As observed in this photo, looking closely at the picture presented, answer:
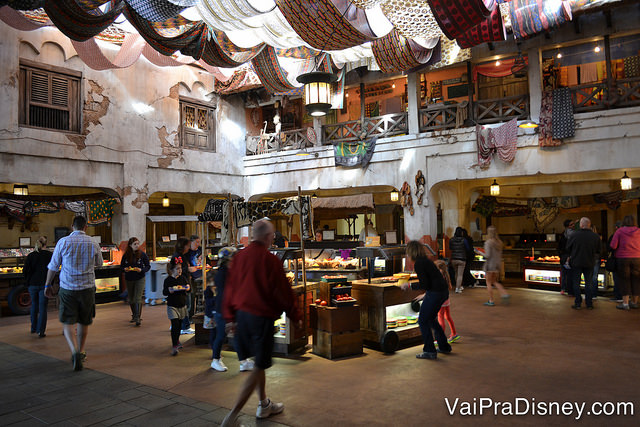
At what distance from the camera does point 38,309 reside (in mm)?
8383

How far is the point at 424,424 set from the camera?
3.86m

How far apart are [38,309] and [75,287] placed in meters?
3.54

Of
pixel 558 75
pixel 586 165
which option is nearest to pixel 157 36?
pixel 586 165

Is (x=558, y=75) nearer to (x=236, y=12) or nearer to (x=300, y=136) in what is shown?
(x=300, y=136)

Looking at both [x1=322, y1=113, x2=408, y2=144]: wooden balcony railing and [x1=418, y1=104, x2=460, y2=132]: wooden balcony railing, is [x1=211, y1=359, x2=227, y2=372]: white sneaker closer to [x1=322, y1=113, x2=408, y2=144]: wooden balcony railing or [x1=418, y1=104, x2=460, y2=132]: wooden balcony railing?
[x1=418, y1=104, x2=460, y2=132]: wooden balcony railing

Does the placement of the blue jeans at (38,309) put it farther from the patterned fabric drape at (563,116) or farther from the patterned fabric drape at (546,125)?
the patterned fabric drape at (563,116)

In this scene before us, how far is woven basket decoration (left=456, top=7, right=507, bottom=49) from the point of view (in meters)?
9.05

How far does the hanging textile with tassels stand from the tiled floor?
17.2ft

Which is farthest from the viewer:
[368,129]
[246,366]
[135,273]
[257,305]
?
[368,129]

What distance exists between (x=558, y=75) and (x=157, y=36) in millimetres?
12850

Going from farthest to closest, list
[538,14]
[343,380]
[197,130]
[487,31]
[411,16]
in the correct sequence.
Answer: [197,130]
[538,14]
[487,31]
[411,16]
[343,380]

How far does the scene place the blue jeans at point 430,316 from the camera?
5.75m

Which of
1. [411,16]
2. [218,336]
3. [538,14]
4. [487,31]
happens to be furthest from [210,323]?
[538,14]

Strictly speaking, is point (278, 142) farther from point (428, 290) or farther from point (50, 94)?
point (428, 290)
